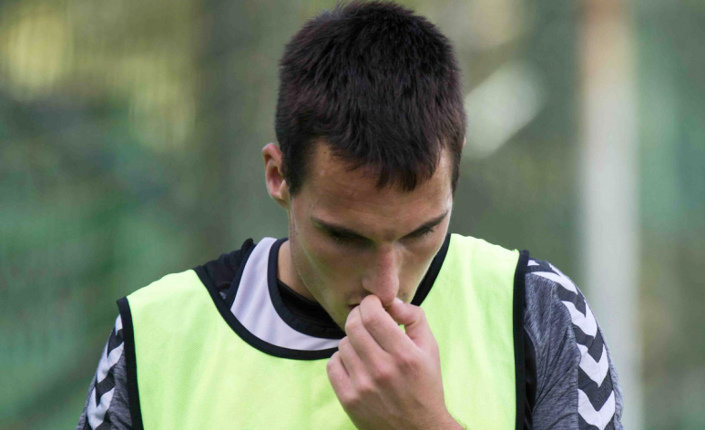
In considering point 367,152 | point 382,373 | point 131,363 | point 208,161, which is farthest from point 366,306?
point 208,161

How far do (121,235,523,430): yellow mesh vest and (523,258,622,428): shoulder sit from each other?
6cm

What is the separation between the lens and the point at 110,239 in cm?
491

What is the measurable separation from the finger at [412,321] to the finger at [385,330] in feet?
0.11

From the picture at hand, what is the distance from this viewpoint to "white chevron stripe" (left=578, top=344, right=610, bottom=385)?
7.48 feet

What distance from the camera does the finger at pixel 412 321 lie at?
2.17m

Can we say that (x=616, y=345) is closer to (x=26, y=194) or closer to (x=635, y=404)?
(x=635, y=404)

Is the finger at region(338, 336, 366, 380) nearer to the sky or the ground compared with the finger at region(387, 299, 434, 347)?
nearer to the ground

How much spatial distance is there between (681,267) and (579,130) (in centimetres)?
99

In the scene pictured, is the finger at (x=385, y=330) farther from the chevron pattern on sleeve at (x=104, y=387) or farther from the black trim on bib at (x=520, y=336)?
the chevron pattern on sleeve at (x=104, y=387)

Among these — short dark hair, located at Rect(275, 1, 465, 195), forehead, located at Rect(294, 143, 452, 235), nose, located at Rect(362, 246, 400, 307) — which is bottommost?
nose, located at Rect(362, 246, 400, 307)

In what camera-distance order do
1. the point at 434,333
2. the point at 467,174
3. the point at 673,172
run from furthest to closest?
the point at 673,172 < the point at 467,174 < the point at 434,333

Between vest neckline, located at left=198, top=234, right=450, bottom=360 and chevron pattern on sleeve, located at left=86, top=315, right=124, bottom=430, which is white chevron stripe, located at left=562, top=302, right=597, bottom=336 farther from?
chevron pattern on sleeve, located at left=86, top=315, right=124, bottom=430

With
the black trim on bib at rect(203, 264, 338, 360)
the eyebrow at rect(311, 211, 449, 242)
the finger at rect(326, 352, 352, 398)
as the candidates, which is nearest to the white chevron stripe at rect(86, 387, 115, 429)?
the black trim on bib at rect(203, 264, 338, 360)

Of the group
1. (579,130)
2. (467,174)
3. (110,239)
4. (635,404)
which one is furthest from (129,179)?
(635,404)
